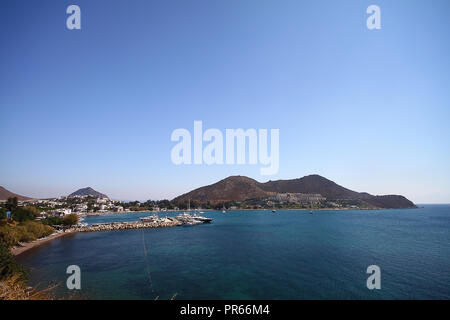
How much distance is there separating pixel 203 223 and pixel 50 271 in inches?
2007

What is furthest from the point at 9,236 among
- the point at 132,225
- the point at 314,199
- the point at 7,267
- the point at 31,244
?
the point at 314,199

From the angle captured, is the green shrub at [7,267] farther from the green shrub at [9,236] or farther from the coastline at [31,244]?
the coastline at [31,244]

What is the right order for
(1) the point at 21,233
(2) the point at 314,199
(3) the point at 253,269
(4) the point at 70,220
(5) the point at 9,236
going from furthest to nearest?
(2) the point at 314,199 → (4) the point at 70,220 → (1) the point at 21,233 → (5) the point at 9,236 → (3) the point at 253,269

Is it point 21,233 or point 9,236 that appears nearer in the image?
point 9,236

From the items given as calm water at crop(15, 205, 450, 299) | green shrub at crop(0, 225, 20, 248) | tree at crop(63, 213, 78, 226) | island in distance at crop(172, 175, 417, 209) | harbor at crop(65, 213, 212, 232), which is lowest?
island in distance at crop(172, 175, 417, 209)

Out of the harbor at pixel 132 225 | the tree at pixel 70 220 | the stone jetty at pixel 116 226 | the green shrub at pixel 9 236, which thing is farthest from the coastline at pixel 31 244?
the tree at pixel 70 220

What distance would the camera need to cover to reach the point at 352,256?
26.6 metres

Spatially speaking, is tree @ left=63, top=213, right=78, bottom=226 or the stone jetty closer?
the stone jetty

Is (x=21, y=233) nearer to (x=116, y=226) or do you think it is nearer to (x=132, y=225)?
(x=116, y=226)

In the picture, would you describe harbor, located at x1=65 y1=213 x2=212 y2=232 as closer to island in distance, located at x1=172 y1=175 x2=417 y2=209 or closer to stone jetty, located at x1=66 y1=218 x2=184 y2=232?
stone jetty, located at x1=66 y1=218 x2=184 y2=232

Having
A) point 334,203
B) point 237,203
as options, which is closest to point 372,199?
point 334,203

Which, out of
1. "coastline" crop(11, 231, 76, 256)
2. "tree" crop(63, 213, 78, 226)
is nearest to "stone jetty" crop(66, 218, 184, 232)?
"tree" crop(63, 213, 78, 226)

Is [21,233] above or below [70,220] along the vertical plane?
above
